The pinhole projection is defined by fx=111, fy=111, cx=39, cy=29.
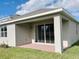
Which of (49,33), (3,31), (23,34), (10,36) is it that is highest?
(3,31)

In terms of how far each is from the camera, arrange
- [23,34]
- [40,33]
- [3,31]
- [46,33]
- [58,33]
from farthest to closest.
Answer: [3,31], [23,34], [40,33], [46,33], [58,33]

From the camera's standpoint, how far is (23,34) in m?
15.5

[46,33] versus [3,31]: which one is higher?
[3,31]

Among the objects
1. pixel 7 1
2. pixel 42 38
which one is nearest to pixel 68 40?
pixel 42 38

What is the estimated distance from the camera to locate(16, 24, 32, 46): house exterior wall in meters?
14.7

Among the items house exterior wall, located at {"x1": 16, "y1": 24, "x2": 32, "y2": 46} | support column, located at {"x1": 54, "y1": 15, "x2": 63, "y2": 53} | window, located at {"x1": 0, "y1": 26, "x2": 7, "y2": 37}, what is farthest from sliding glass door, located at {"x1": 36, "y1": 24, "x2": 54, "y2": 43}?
window, located at {"x1": 0, "y1": 26, "x2": 7, "y2": 37}

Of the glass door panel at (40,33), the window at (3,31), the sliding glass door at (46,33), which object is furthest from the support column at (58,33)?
the window at (3,31)

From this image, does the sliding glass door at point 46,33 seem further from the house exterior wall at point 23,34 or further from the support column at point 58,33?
the support column at point 58,33

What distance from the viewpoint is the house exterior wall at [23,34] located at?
48.2 feet

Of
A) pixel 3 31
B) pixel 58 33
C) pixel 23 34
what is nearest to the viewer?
pixel 58 33

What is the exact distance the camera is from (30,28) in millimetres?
16562

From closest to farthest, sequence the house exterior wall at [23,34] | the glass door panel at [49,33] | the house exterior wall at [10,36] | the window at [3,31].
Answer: the glass door panel at [49,33], the house exterior wall at [10,36], the house exterior wall at [23,34], the window at [3,31]

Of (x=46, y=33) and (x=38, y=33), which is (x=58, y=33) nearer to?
(x=46, y=33)

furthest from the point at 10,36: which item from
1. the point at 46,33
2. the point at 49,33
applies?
the point at 49,33
